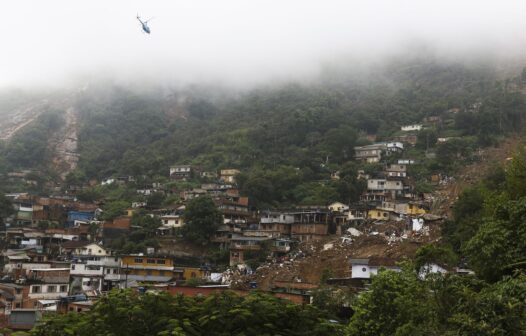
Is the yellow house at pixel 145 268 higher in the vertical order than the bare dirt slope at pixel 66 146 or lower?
lower

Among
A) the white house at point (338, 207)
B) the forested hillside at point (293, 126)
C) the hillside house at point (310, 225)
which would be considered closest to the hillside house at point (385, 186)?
the forested hillside at point (293, 126)

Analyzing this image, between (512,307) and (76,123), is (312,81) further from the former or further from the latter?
(512,307)

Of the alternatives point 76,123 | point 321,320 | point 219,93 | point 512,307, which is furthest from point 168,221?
point 219,93

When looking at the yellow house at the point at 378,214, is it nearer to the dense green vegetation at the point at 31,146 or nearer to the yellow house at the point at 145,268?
the yellow house at the point at 145,268

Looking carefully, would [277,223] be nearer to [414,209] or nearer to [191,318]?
[414,209]

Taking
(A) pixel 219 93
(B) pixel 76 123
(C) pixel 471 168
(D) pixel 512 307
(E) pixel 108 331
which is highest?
(A) pixel 219 93
